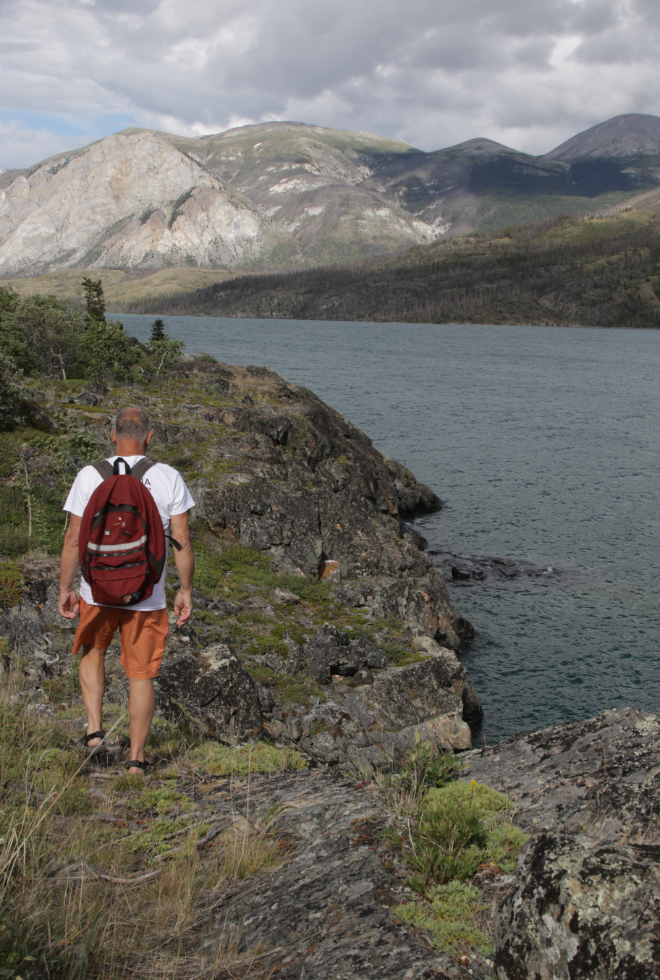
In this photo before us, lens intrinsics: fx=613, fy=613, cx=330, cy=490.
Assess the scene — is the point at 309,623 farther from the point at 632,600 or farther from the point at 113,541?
the point at 632,600

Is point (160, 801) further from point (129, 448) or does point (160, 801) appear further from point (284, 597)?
point (284, 597)

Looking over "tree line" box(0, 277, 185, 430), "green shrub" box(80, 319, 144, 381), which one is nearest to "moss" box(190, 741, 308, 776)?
"tree line" box(0, 277, 185, 430)

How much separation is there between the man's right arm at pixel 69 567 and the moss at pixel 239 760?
1956mm

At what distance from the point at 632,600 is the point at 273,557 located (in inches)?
605

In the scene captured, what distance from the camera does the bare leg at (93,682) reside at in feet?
18.3

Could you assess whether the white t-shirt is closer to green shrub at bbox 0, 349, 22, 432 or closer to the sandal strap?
the sandal strap

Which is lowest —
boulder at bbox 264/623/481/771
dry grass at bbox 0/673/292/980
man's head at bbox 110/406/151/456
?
boulder at bbox 264/623/481/771

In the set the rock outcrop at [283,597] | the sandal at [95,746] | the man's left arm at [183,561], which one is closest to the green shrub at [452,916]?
the man's left arm at [183,561]

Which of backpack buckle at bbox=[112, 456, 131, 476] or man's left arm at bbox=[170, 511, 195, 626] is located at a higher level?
backpack buckle at bbox=[112, 456, 131, 476]

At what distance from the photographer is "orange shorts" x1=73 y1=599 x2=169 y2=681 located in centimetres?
531

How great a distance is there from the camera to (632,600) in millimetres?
24141

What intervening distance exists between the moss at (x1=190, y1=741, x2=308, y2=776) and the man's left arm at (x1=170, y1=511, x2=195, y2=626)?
5.09 feet

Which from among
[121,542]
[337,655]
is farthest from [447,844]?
[337,655]

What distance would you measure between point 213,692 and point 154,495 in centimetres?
477
